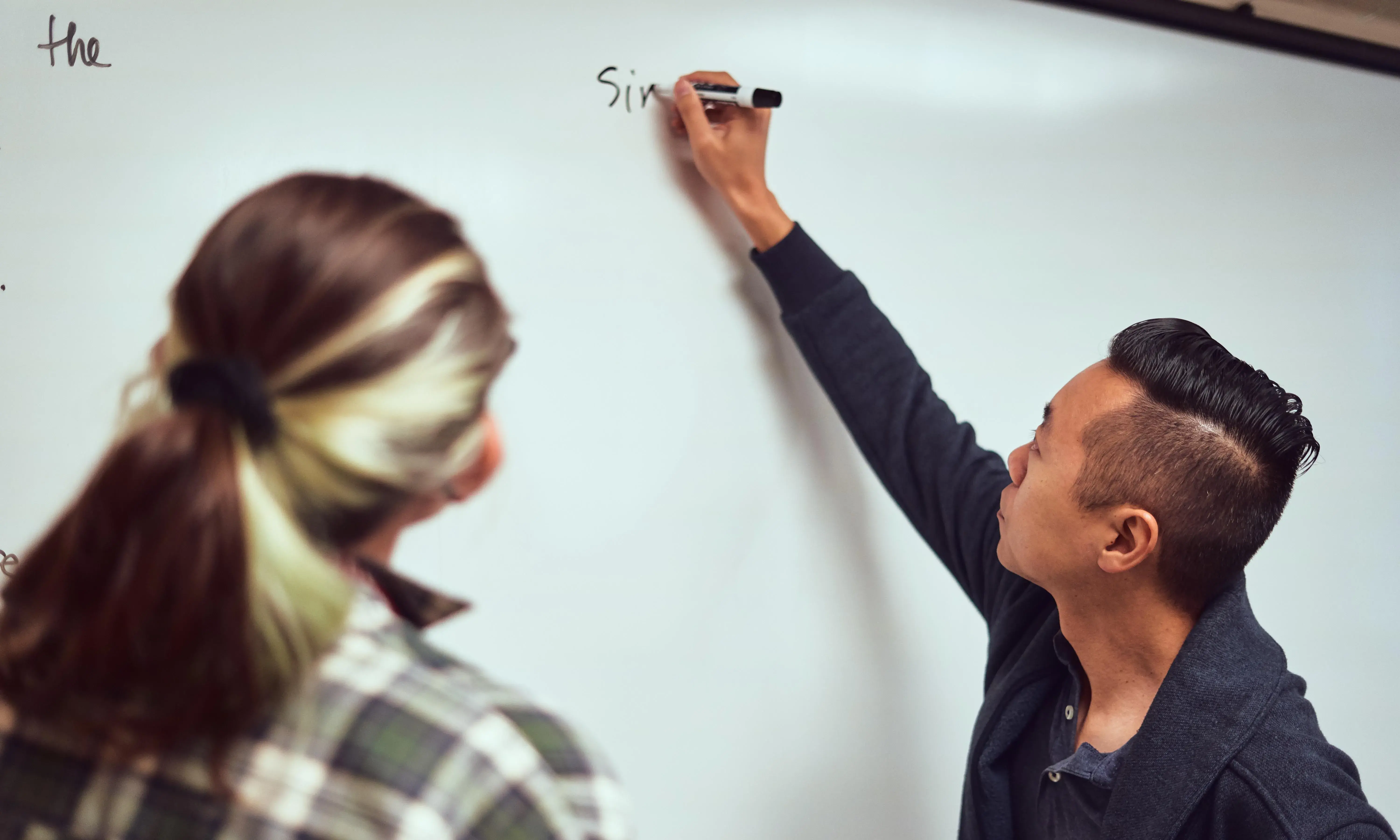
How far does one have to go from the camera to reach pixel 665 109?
735 millimetres

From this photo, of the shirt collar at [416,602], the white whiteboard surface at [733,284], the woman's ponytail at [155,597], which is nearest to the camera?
the woman's ponytail at [155,597]

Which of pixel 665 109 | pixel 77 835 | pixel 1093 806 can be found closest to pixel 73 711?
pixel 77 835

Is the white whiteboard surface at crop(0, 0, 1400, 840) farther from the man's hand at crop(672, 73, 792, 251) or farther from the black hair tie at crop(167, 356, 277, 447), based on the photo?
the black hair tie at crop(167, 356, 277, 447)

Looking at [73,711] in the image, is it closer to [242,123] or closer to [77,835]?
[77,835]

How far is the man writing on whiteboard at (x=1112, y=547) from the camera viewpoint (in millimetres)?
657

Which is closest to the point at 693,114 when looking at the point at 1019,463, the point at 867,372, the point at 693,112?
the point at 693,112

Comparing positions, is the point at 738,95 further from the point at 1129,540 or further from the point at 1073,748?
the point at 1073,748

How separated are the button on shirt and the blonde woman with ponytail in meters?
0.45

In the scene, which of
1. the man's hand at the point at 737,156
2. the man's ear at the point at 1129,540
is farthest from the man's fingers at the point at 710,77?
the man's ear at the point at 1129,540

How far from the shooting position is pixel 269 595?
36 centimetres

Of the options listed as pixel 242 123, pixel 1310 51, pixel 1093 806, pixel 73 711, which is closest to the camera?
pixel 73 711

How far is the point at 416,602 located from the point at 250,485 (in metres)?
0.14

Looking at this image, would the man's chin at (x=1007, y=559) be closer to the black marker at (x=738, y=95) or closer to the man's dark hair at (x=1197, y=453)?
the man's dark hair at (x=1197, y=453)

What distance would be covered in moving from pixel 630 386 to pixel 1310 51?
0.79 m
